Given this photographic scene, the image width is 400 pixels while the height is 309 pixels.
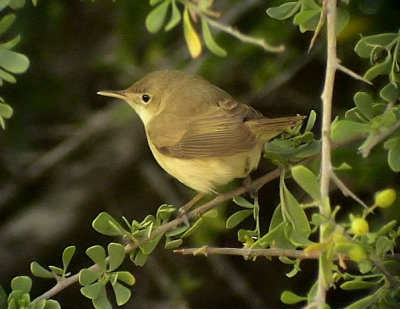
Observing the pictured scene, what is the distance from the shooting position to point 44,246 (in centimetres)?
495

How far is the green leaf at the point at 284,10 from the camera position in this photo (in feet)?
9.09

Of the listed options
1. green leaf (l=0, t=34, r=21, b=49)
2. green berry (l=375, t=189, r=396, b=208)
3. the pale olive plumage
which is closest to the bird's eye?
the pale olive plumage

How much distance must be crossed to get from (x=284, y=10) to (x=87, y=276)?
90 centimetres

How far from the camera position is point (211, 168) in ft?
11.6

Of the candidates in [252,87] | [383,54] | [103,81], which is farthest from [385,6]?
[103,81]

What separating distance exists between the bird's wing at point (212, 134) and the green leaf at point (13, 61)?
2.88ft

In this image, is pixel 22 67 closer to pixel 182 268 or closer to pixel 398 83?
pixel 398 83

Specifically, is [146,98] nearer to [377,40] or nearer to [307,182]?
[377,40]

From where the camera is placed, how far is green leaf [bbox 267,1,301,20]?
109 inches

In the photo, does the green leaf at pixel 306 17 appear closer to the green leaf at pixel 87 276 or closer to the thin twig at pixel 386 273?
the thin twig at pixel 386 273

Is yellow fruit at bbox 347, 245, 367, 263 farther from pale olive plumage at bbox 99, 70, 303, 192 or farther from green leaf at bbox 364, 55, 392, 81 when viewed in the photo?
pale olive plumage at bbox 99, 70, 303, 192

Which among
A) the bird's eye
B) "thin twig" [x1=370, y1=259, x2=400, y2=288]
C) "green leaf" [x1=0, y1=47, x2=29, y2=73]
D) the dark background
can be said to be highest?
"green leaf" [x1=0, y1=47, x2=29, y2=73]

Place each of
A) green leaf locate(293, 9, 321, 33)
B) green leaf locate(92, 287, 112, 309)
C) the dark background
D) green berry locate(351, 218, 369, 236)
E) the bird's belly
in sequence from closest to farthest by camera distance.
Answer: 1. green berry locate(351, 218, 369, 236)
2. green leaf locate(293, 9, 321, 33)
3. green leaf locate(92, 287, 112, 309)
4. the bird's belly
5. the dark background

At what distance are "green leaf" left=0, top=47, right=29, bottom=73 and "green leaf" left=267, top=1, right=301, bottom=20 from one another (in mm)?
675
